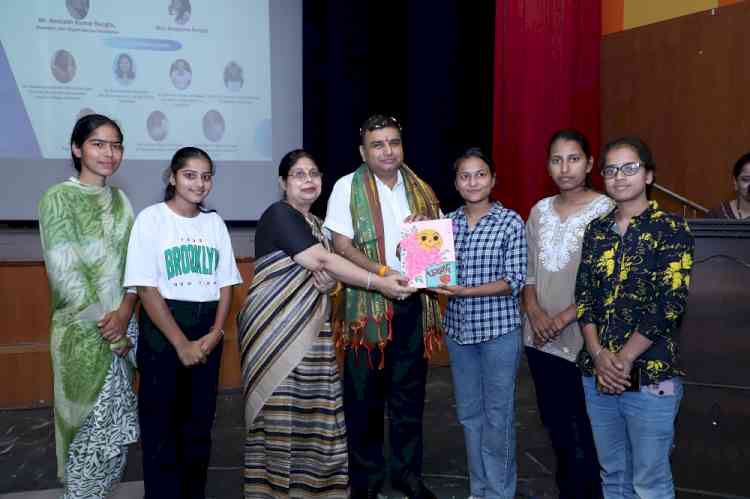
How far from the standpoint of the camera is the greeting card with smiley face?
7.17 feet

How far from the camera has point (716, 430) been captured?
246cm

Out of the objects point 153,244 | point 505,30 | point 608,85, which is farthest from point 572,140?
point 608,85

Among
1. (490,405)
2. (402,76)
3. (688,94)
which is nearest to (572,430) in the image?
(490,405)

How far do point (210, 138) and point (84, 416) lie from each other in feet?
8.70

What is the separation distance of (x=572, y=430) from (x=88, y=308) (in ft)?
5.78

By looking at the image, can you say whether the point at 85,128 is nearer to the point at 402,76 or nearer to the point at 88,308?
the point at 88,308

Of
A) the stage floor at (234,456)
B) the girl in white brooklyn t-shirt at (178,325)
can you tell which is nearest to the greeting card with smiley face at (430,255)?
the girl in white brooklyn t-shirt at (178,325)

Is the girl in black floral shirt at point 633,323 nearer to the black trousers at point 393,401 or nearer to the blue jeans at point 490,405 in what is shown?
the blue jeans at point 490,405

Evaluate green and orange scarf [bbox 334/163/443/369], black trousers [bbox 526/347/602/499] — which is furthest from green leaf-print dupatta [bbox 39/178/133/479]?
black trousers [bbox 526/347/602/499]

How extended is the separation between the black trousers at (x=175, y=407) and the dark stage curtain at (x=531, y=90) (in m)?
3.21

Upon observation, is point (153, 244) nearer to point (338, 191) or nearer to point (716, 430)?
point (338, 191)

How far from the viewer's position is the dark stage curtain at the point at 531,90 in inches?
193

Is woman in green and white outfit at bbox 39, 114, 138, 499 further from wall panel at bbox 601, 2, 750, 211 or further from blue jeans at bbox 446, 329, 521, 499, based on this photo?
wall panel at bbox 601, 2, 750, 211

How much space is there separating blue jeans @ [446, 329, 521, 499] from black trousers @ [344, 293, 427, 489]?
0.54 feet
